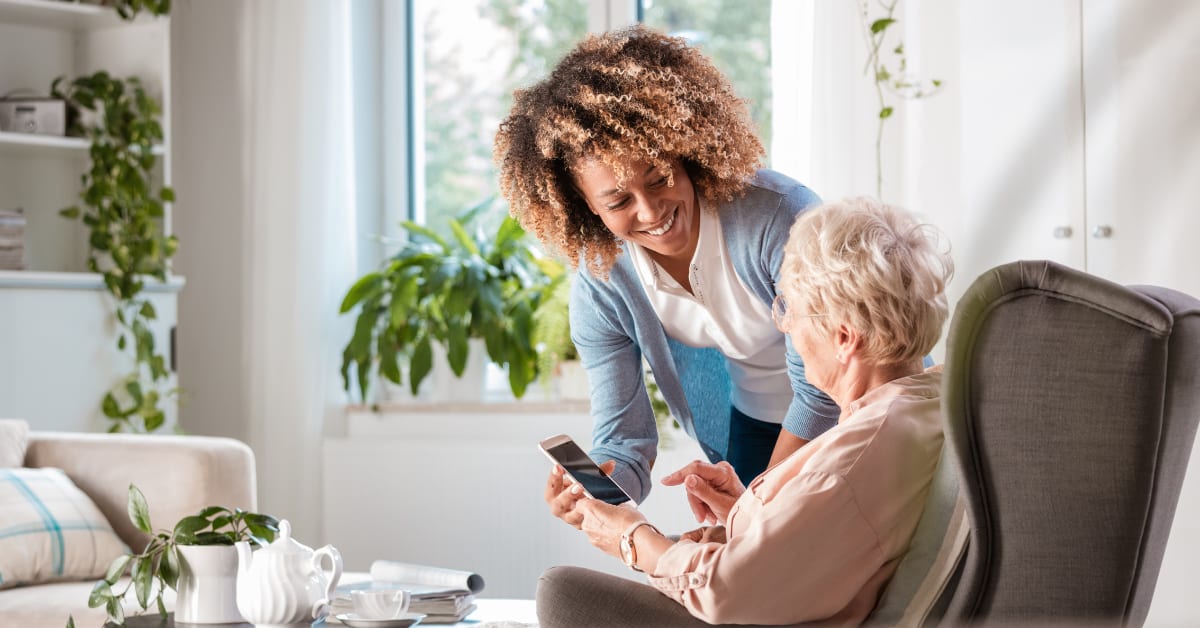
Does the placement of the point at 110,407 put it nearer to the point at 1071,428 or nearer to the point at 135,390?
the point at 135,390

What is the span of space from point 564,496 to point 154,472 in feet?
4.55

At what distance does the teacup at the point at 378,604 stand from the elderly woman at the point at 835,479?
2.07 ft

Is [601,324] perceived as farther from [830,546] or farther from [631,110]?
[830,546]

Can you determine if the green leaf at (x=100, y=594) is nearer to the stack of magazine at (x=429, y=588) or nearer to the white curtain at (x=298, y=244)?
the stack of magazine at (x=429, y=588)

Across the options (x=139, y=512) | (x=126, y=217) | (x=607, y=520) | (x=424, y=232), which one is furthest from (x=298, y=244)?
(x=607, y=520)

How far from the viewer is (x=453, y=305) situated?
318 cm

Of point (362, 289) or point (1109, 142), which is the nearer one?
point (1109, 142)

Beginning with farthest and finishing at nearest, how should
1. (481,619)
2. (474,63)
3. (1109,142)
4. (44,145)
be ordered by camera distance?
1. (474,63)
2. (44,145)
3. (481,619)
4. (1109,142)

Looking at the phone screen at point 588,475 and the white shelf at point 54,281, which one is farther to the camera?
the white shelf at point 54,281

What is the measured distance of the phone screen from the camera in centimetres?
137

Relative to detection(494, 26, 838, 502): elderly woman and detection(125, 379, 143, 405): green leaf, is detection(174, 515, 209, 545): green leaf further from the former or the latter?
detection(125, 379, 143, 405): green leaf

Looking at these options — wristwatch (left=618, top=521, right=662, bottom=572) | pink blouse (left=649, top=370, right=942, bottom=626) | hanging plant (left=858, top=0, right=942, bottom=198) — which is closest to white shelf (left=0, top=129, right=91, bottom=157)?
hanging plant (left=858, top=0, right=942, bottom=198)

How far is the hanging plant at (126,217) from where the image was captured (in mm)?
3180

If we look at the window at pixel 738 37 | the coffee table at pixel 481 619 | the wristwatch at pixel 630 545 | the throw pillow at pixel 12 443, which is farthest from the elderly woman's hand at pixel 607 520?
the window at pixel 738 37
